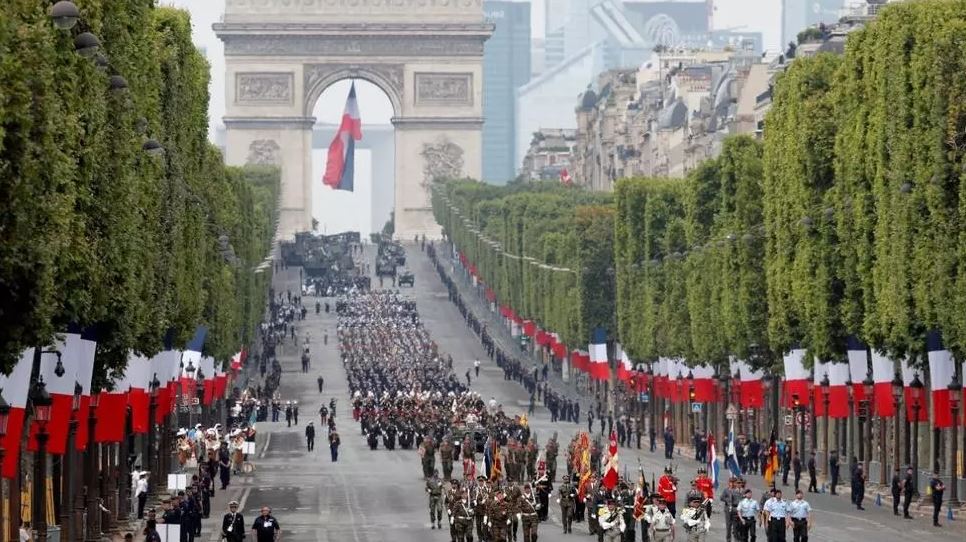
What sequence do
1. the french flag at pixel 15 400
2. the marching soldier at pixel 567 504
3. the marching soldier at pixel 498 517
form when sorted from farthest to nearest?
the marching soldier at pixel 567 504 < the marching soldier at pixel 498 517 < the french flag at pixel 15 400

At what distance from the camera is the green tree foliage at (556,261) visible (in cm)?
14288

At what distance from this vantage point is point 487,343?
16450 centimetres

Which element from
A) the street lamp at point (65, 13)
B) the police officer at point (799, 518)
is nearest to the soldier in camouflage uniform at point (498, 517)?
the police officer at point (799, 518)

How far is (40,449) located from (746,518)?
1534cm

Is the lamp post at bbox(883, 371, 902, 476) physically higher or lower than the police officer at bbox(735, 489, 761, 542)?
higher

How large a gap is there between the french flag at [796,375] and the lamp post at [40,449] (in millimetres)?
37214

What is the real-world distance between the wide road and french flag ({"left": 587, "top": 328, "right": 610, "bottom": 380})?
3.01 metres

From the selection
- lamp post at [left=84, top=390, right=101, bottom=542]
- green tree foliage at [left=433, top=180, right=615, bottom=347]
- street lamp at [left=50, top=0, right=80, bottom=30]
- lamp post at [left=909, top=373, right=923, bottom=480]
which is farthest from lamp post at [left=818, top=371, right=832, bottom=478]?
green tree foliage at [left=433, top=180, right=615, bottom=347]

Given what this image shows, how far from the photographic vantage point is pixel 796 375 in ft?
285

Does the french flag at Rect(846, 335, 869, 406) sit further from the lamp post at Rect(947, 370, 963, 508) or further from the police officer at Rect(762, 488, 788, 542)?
Result: the police officer at Rect(762, 488, 788, 542)

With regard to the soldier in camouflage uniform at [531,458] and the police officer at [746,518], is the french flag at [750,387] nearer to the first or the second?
the soldier in camouflage uniform at [531,458]

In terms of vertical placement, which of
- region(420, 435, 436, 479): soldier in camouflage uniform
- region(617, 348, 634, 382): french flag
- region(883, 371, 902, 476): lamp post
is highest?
region(617, 348, 634, 382): french flag

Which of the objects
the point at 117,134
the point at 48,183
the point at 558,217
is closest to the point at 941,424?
the point at 117,134

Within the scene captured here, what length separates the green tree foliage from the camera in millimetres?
142875
